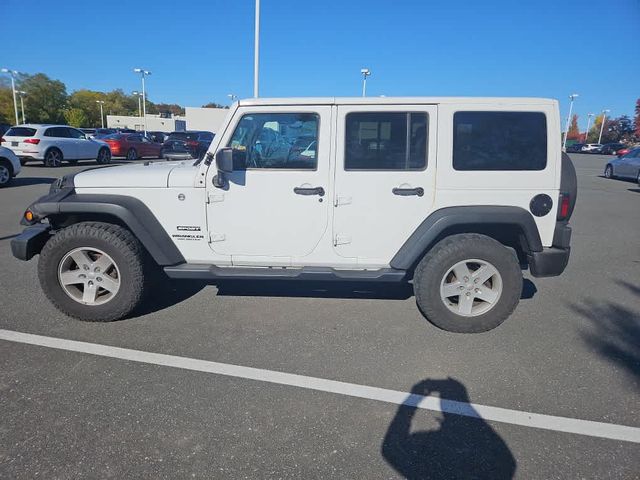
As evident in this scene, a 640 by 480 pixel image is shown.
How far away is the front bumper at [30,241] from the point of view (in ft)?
11.9

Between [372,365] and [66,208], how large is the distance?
288 centimetres

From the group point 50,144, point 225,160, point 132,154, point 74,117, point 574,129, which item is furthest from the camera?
point 574,129

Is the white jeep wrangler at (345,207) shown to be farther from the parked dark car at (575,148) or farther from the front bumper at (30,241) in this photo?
the parked dark car at (575,148)

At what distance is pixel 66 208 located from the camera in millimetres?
3576

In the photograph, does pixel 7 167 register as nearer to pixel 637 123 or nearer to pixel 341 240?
pixel 341 240

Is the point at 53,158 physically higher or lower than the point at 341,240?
higher

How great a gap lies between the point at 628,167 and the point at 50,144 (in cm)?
2369

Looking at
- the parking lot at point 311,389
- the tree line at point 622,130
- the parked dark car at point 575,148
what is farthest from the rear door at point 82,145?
the tree line at point 622,130

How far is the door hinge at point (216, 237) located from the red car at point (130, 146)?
19353 mm

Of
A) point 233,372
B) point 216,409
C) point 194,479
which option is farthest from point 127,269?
point 194,479

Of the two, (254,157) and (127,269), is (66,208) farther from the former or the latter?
(254,157)

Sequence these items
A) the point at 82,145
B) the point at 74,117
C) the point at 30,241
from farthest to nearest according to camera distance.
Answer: the point at 74,117, the point at 82,145, the point at 30,241

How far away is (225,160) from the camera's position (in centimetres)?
337

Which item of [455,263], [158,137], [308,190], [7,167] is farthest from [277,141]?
[158,137]
